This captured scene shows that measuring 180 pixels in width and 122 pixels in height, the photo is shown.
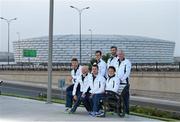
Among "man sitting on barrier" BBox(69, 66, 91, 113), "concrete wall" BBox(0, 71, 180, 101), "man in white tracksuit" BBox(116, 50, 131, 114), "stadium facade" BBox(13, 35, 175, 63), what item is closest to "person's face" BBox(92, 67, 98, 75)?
"man sitting on barrier" BBox(69, 66, 91, 113)

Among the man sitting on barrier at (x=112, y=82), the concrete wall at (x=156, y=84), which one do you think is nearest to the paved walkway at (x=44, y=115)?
the man sitting on barrier at (x=112, y=82)

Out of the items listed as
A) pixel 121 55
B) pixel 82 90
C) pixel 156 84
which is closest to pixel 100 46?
pixel 156 84

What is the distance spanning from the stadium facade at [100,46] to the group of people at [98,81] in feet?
302

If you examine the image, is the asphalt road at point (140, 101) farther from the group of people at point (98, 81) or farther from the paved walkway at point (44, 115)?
the group of people at point (98, 81)

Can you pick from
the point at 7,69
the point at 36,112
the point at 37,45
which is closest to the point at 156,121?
the point at 36,112

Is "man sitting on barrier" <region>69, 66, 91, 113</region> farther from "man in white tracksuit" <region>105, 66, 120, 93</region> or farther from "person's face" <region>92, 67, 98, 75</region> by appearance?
"man in white tracksuit" <region>105, 66, 120, 93</region>

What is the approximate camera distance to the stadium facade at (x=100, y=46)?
10906 cm

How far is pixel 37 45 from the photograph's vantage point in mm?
113188

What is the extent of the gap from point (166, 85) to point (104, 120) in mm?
35280

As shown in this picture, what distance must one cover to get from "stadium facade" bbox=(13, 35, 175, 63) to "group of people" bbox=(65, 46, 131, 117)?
91915mm

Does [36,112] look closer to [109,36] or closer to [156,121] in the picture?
[156,121]

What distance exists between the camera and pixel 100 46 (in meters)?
113

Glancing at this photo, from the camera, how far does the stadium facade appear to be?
10906 centimetres

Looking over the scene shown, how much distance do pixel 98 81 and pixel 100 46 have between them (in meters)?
101
